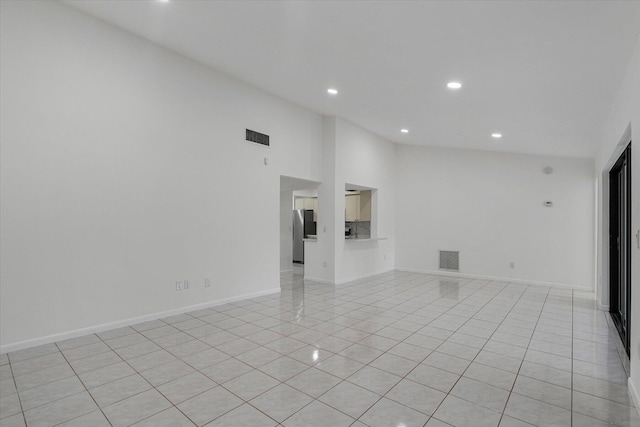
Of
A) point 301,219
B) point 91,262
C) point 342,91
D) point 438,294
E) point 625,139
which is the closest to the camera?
point 625,139

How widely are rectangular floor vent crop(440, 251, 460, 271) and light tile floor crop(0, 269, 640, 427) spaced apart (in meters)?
3.18

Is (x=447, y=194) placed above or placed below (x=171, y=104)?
below

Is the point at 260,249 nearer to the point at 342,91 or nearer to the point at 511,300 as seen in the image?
the point at 342,91

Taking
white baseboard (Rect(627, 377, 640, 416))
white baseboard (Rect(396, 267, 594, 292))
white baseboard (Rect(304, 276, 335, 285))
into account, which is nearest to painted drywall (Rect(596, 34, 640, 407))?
white baseboard (Rect(627, 377, 640, 416))

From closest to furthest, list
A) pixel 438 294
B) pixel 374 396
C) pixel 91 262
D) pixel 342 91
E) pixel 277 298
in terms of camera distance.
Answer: pixel 374 396, pixel 91 262, pixel 342 91, pixel 277 298, pixel 438 294

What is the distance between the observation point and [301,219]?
970 centimetres

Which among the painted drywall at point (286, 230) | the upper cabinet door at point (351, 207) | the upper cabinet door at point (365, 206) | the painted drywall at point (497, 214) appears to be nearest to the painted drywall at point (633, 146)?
the painted drywall at point (497, 214)

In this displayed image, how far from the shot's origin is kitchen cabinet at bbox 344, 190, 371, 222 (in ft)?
27.4

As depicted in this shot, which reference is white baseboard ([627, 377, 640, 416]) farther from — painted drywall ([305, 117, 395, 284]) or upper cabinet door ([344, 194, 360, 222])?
upper cabinet door ([344, 194, 360, 222])

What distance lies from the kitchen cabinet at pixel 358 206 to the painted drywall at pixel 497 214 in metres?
1.06

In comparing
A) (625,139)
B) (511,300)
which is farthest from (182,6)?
(511,300)

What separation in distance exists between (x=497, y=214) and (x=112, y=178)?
7.38m

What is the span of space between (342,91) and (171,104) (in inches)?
98.3

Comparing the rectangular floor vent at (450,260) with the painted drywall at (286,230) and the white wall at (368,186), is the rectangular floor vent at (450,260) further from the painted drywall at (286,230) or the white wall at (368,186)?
the painted drywall at (286,230)
